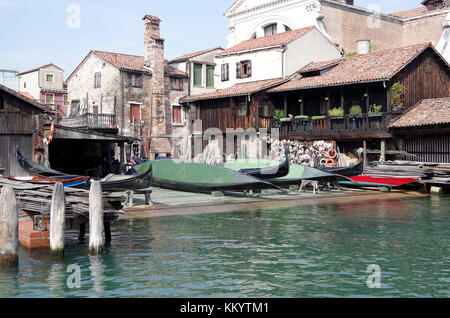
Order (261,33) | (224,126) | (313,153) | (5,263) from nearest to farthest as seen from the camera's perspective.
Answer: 1. (5,263)
2. (313,153)
3. (224,126)
4. (261,33)

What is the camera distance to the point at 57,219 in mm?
9719

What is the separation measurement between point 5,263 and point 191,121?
26545 mm

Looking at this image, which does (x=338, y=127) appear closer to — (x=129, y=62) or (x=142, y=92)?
(x=142, y=92)

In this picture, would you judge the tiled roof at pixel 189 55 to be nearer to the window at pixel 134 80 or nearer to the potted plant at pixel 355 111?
the window at pixel 134 80

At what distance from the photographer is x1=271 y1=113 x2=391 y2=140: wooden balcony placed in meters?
25.6

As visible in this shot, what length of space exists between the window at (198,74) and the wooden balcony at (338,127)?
884cm

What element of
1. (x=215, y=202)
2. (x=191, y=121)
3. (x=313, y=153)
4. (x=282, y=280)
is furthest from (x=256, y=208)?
(x=191, y=121)

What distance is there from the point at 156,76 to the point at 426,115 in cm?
1821

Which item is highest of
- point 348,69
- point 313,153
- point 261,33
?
point 261,33

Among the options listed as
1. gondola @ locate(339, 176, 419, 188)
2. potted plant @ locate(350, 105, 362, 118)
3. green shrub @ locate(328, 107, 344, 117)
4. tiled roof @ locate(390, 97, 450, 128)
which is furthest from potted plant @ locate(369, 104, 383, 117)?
gondola @ locate(339, 176, 419, 188)

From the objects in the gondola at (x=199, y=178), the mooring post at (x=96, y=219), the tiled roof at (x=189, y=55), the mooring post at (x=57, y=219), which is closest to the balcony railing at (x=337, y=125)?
the tiled roof at (x=189, y=55)

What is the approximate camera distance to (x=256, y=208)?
17.3m

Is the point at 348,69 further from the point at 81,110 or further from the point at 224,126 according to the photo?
the point at 81,110

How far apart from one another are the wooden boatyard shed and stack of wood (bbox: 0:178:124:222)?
8.91 metres
